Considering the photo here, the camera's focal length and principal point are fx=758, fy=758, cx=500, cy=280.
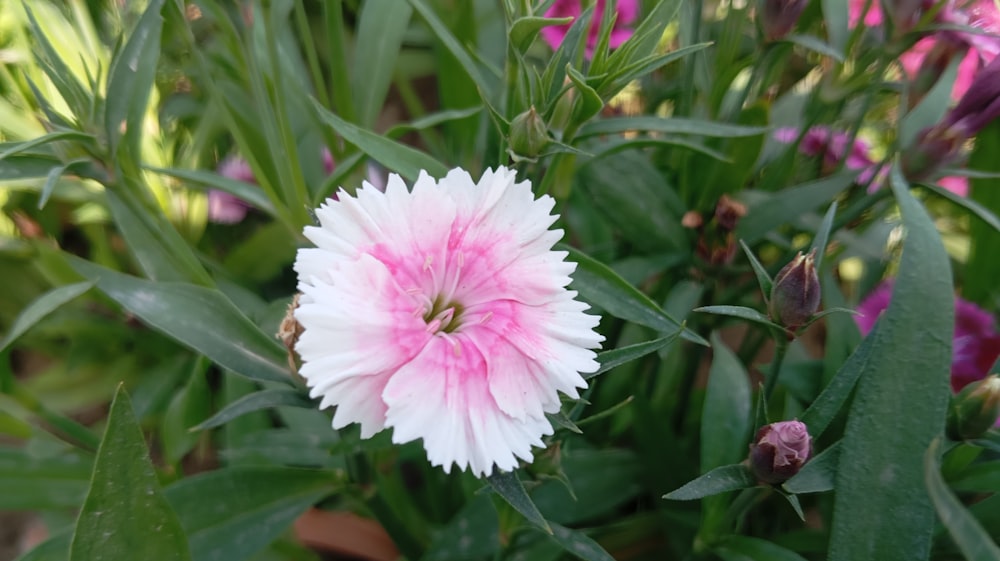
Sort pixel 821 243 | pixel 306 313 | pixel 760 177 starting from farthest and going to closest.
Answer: pixel 760 177 → pixel 821 243 → pixel 306 313

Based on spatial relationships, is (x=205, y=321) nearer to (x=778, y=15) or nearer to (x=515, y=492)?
(x=515, y=492)

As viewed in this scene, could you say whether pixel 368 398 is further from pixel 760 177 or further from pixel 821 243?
pixel 760 177

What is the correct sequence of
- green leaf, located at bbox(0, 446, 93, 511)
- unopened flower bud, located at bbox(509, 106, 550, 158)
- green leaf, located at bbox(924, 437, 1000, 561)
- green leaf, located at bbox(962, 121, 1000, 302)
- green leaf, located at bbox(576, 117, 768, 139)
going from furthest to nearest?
green leaf, located at bbox(962, 121, 1000, 302) → green leaf, located at bbox(0, 446, 93, 511) → green leaf, located at bbox(576, 117, 768, 139) → unopened flower bud, located at bbox(509, 106, 550, 158) → green leaf, located at bbox(924, 437, 1000, 561)

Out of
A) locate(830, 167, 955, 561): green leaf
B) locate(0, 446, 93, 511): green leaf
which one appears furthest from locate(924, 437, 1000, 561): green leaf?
locate(0, 446, 93, 511): green leaf

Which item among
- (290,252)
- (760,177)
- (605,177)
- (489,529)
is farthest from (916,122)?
(290,252)

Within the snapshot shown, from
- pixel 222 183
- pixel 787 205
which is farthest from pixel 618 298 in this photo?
pixel 222 183

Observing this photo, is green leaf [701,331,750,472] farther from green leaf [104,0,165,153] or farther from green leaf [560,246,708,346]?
green leaf [104,0,165,153]

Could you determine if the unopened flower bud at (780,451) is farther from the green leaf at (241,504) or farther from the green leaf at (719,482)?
the green leaf at (241,504)
